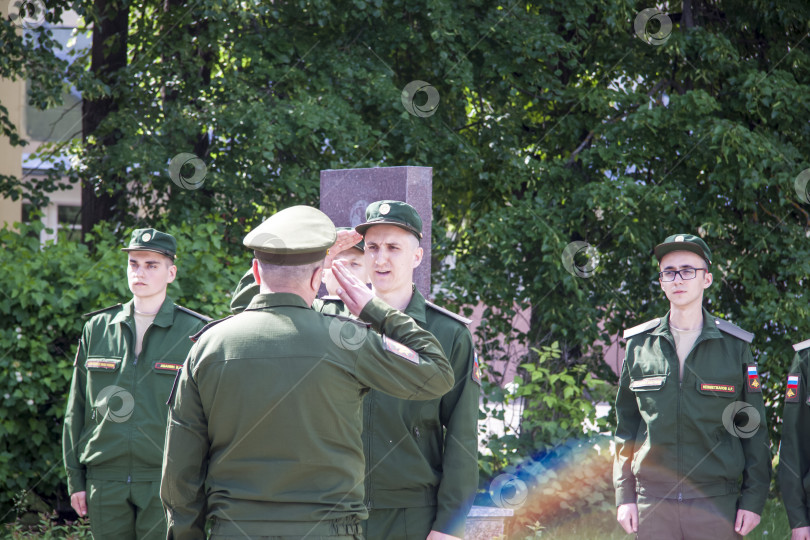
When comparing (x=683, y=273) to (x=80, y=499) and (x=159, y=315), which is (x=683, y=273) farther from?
(x=80, y=499)

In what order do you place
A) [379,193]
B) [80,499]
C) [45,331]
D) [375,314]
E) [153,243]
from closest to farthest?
1. [375,314]
2. [80,499]
3. [153,243]
4. [379,193]
5. [45,331]

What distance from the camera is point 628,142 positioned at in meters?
8.83

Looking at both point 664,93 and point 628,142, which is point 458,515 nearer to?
point 628,142

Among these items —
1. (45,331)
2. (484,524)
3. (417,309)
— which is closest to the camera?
(417,309)

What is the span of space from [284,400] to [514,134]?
7114 mm

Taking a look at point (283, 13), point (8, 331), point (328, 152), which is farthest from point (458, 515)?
point (283, 13)

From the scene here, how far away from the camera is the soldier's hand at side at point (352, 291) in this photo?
2.83 meters

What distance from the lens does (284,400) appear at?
2551 millimetres

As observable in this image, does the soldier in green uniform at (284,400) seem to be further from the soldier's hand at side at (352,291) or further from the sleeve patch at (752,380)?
the sleeve patch at (752,380)

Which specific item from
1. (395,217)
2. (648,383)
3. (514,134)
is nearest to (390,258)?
(395,217)

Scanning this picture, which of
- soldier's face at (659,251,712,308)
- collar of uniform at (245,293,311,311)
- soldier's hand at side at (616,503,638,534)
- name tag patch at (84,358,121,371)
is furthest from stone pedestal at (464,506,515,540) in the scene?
collar of uniform at (245,293,311,311)

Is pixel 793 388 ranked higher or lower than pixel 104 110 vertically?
lower

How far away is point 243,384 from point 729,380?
266 cm

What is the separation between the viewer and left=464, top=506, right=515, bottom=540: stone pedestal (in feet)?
19.0
